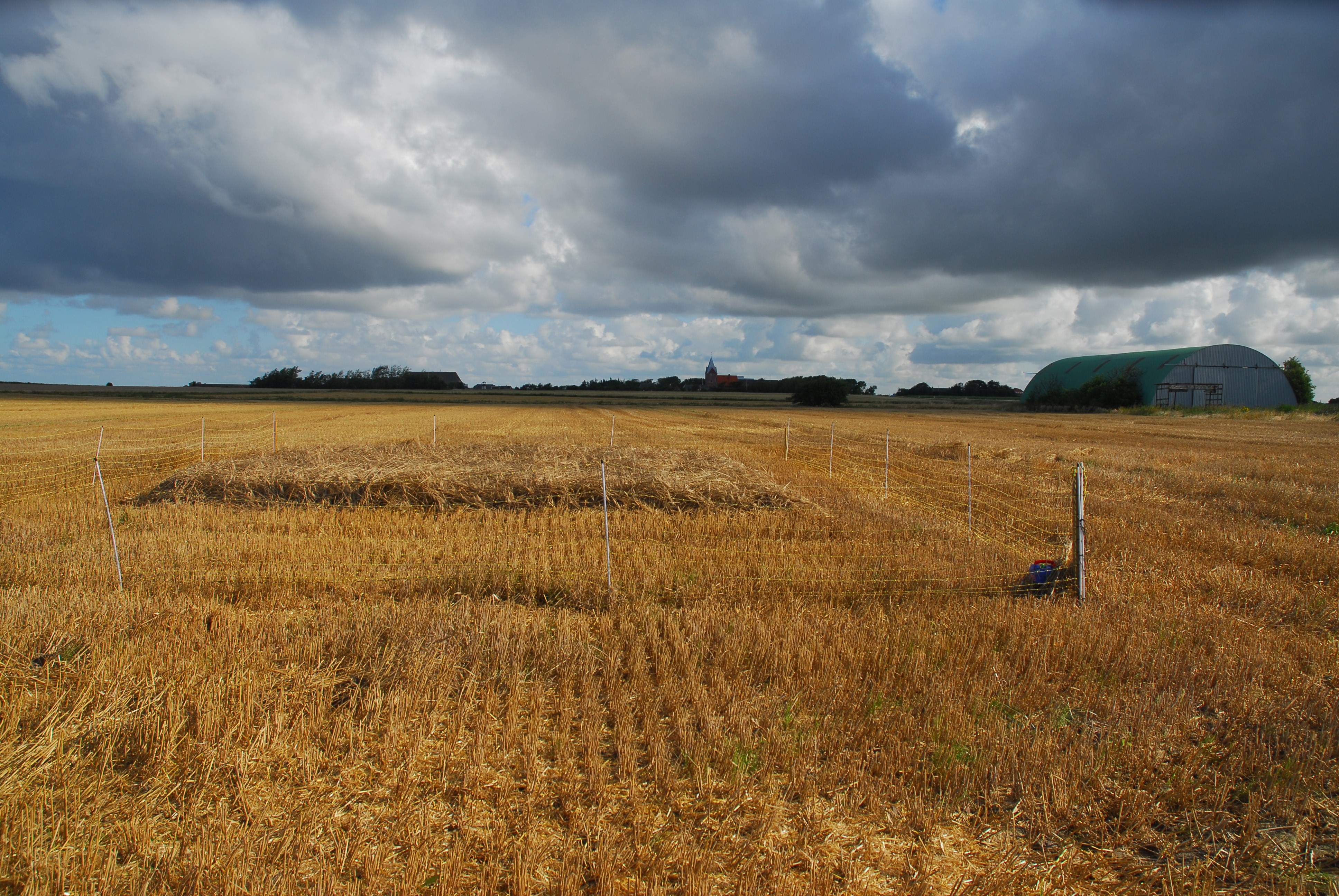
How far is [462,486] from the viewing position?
13.1 metres

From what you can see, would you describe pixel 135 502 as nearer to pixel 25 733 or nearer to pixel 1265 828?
pixel 25 733

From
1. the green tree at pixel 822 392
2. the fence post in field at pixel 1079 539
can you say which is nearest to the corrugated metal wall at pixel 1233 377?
the green tree at pixel 822 392

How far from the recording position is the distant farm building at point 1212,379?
225 ft

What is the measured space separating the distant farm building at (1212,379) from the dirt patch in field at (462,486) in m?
71.5

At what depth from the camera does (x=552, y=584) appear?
788 centimetres

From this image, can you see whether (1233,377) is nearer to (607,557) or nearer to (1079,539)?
(1079,539)

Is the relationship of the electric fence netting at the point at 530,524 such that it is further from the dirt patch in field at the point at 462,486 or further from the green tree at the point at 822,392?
the green tree at the point at 822,392

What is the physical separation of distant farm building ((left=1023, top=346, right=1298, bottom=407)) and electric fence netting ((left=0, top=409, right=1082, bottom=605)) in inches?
2434

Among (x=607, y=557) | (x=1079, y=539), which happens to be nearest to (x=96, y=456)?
(x=607, y=557)

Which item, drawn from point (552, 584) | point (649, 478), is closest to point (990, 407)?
point (649, 478)

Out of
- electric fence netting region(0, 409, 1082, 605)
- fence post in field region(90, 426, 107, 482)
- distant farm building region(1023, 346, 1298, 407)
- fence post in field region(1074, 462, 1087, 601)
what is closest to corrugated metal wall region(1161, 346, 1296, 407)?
distant farm building region(1023, 346, 1298, 407)

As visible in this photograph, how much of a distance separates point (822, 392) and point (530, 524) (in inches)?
3279

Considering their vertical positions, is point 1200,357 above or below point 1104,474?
above

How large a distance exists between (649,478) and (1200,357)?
254 feet
